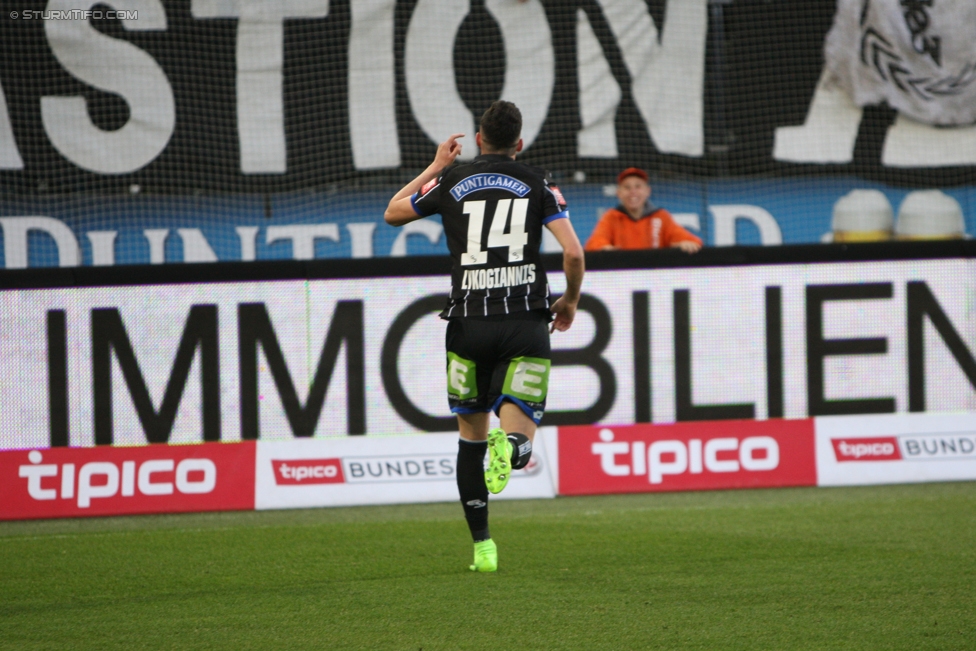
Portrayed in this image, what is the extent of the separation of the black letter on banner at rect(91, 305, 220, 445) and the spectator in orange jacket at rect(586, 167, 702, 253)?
2673 mm

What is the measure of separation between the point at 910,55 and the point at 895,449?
18.1 feet

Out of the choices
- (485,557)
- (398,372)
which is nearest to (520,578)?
(485,557)

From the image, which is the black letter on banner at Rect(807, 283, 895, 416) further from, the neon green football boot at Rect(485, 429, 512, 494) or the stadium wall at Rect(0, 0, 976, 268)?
the neon green football boot at Rect(485, 429, 512, 494)

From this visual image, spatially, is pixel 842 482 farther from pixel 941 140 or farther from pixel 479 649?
pixel 941 140

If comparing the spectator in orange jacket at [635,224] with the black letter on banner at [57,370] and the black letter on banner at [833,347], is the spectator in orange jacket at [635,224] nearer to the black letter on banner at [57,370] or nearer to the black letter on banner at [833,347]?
the black letter on banner at [833,347]

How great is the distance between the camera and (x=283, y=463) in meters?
6.77

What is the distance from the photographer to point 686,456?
7.02 meters

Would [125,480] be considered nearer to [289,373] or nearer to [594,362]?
[289,373]

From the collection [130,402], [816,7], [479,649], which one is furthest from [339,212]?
[479,649]

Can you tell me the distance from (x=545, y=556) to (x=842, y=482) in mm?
2961

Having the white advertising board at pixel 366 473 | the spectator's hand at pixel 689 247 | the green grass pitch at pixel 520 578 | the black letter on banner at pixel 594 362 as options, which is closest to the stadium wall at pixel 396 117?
the spectator's hand at pixel 689 247

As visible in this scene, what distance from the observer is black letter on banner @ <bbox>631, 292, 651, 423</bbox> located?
7.14 m

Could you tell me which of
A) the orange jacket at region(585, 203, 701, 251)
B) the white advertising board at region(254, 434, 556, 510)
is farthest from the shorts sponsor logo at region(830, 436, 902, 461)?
the white advertising board at region(254, 434, 556, 510)

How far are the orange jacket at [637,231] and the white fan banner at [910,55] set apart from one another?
448 cm
